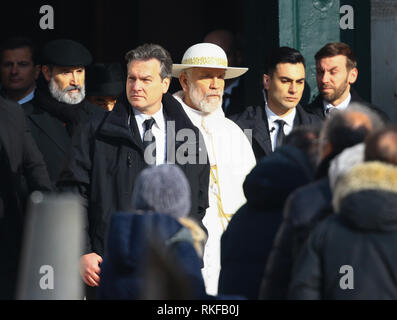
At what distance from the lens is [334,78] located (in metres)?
8.37

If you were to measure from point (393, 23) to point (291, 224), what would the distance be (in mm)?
5097

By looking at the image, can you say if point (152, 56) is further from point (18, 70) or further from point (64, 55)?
point (18, 70)

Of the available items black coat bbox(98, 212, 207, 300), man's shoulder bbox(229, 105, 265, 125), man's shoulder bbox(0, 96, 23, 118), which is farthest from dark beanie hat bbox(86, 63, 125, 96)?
black coat bbox(98, 212, 207, 300)

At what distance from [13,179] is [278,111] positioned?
7.10 feet

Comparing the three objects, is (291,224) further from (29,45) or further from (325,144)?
(29,45)

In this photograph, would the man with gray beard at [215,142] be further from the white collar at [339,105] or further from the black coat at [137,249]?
the black coat at [137,249]

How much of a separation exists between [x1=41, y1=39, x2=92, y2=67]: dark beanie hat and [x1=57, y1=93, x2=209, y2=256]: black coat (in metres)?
1.21

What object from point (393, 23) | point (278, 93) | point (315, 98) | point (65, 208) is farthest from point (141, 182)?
point (393, 23)

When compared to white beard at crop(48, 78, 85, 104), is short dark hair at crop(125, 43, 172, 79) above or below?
above

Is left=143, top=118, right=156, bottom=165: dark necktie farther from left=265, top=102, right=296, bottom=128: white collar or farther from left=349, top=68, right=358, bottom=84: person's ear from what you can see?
left=349, top=68, right=358, bottom=84: person's ear

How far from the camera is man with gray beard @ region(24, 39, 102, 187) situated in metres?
7.62

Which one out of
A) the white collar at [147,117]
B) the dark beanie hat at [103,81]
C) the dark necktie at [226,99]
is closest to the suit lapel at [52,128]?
the white collar at [147,117]

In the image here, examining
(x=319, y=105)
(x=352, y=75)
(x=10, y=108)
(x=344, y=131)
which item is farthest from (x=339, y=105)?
(x=344, y=131)
